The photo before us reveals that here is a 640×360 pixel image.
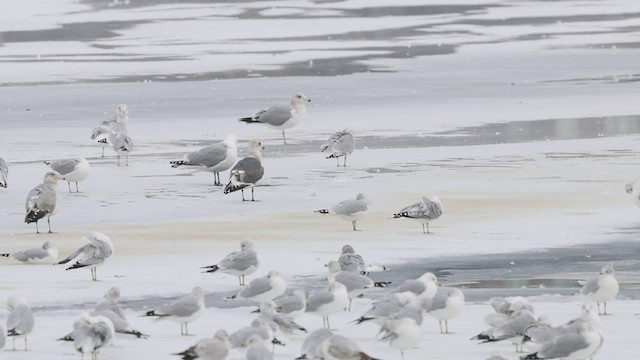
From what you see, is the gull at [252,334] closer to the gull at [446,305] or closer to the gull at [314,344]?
the gull at [314,344]

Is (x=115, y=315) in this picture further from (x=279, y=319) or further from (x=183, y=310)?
(x=279, y=319)

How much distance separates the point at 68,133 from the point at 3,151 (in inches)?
92.2

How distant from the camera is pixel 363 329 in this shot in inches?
462

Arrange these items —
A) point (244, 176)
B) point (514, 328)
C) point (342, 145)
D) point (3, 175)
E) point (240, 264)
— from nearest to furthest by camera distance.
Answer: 1. point (514, 328)
2. point (240, 264)
3. point (244, 176)
4. point (3, 175)
5. point (342, 145)

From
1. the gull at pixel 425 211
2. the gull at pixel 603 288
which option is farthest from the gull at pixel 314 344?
the gull at pixel 425 211

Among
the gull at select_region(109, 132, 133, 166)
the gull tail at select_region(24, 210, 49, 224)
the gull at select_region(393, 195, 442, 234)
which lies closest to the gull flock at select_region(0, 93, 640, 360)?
the gull tail at select_region(24, 210, 49, 224)

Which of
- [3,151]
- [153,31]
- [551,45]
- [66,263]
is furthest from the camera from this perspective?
[153,31]

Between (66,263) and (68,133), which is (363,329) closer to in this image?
(66,263)

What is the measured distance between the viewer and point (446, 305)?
11.2 metres

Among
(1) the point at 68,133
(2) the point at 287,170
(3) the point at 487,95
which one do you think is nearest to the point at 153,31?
(3) the point at 487,95

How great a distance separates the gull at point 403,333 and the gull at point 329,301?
3.41 ft

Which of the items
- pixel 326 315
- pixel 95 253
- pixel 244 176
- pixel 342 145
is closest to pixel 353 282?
pixel 326 315

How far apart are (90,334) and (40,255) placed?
4.54 meters

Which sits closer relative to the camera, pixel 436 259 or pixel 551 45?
pixel 436 259
